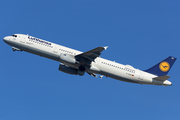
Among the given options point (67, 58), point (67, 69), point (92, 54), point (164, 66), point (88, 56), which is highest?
point (164, 66)

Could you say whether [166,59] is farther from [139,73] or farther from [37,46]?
[37,46]

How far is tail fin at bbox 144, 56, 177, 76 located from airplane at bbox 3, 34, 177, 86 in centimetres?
102

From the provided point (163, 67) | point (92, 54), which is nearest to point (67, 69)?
point (92, 54)

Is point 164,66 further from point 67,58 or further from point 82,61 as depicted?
point 67,58

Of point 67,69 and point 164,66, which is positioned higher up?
point 164,66

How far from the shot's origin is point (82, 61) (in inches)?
1764

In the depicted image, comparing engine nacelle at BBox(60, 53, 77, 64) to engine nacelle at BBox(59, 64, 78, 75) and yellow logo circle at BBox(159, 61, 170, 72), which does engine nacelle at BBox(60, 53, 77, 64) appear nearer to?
engine nacelle at BBox(59, 64, 78, 75)

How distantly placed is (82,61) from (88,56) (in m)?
1.54

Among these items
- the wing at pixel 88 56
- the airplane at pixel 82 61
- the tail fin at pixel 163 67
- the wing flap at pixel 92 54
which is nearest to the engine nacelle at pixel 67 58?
the airplane at pixel 82 61

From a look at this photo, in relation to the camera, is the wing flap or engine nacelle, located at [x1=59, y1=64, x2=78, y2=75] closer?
the wing flap

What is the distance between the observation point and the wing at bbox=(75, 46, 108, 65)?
42.9m

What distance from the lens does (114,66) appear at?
45.8 meters

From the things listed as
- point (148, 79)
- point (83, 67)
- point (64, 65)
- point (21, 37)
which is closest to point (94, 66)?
point (83, 67)

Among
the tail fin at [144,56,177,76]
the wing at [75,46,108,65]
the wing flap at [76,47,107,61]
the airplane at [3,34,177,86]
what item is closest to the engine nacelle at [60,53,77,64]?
the airplane at [3,34,177,86]
